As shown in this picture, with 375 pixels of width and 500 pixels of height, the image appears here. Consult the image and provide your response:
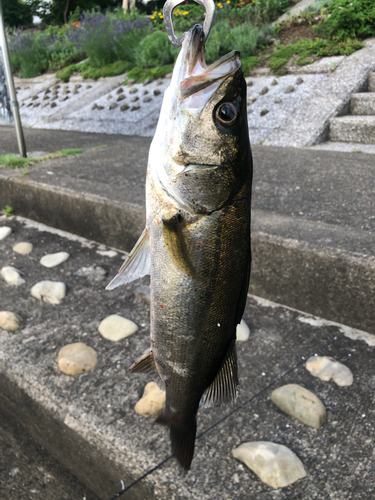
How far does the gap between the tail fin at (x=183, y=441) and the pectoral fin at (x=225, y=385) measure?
10 cm

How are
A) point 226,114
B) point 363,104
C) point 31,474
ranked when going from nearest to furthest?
point 226,114 → point 31,474 → point 363,104

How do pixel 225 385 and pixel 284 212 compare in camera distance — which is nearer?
pixel 225 385

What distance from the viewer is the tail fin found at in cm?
128

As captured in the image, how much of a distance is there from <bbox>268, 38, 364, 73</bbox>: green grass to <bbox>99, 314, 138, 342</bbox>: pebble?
5.68 metres

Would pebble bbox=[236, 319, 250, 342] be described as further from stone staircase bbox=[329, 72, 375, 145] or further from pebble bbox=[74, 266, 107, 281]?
stone staircase bbox=[329, 72, 375, 145]

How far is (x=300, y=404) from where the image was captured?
6.49 ft

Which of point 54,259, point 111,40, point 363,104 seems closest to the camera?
point 54,259

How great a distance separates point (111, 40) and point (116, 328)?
944 centimetres

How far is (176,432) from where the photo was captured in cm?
130

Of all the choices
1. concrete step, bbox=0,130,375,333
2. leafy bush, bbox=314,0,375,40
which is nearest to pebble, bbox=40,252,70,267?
concrete step, bbox=0,130,375,333

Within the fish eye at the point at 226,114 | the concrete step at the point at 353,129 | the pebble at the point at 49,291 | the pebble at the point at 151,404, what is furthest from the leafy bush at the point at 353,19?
the fish eye at the point at 226,114

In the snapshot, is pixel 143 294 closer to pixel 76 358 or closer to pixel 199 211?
pixel 76 358

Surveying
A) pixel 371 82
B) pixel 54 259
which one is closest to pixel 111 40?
pixel 371 82

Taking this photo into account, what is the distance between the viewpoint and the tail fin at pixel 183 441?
1276 mm
